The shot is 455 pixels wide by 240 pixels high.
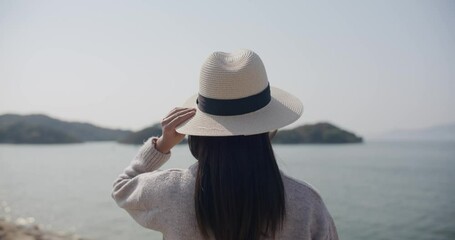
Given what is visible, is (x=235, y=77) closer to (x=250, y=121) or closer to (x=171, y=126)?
(x=250, y=121)

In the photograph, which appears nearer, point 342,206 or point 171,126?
point 171,126

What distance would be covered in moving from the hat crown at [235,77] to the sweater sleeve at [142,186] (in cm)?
33

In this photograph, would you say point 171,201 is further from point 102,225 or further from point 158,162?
point 102,225

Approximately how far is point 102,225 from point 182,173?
12.9 metres

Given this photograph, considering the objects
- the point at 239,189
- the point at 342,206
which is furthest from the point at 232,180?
the point at 342,206

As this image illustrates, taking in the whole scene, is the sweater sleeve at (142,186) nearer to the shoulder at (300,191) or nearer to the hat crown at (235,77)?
the hat crown at (235,77)

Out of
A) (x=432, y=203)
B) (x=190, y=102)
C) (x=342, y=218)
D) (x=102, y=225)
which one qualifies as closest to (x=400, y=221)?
(x=342, y=218)

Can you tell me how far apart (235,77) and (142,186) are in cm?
49

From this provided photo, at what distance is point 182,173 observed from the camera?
151cm

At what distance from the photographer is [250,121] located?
147 cm

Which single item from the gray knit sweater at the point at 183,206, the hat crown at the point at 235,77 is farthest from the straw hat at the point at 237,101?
the gray knit sweater at the point at 183,206

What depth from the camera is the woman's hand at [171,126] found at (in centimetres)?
161

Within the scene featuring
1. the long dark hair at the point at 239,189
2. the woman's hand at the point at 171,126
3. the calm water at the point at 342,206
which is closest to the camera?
the long dark hair at the point at 239,189

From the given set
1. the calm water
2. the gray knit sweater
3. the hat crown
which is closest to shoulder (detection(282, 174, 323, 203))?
the gray knit sweater
